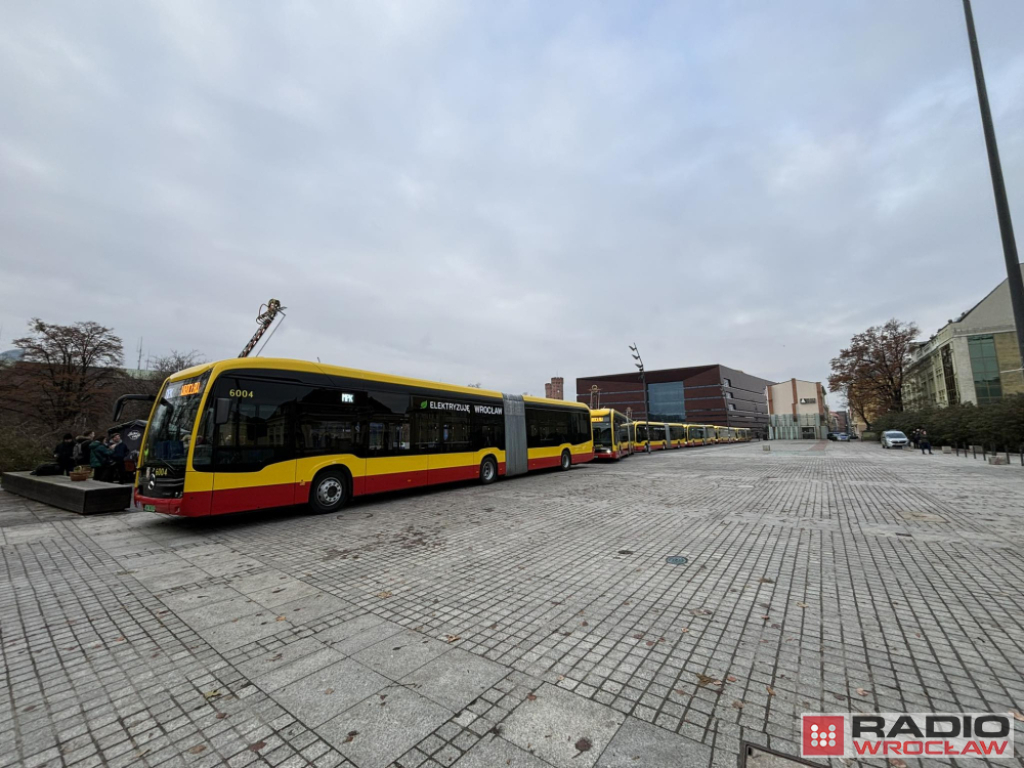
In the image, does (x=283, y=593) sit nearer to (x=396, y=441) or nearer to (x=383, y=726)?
(x=383, y=726)

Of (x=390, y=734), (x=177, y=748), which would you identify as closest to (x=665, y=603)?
(x=390, y=734)

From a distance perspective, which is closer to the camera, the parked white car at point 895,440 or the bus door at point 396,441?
the bus door at point 396,441

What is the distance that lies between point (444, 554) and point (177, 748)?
13.0ft

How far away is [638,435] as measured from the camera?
3612cm

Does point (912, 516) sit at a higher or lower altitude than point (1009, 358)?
lower

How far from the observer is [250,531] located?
796cm

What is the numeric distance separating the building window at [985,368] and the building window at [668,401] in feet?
173

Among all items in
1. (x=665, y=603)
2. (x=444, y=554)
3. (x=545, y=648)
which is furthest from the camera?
(x=444, y=554)

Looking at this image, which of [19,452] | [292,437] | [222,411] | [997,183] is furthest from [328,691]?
[19,452]

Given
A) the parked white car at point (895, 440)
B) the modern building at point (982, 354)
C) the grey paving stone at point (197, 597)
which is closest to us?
the grey paving stone at point (197, 597)

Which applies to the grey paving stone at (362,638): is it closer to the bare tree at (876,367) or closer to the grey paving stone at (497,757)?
the grey paving stone at (497,757)

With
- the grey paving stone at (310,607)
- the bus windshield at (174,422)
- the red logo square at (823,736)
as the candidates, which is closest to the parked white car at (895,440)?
the red logo square at (823,736)

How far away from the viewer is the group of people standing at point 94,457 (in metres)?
12.7

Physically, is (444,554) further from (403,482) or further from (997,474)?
(997,474)
